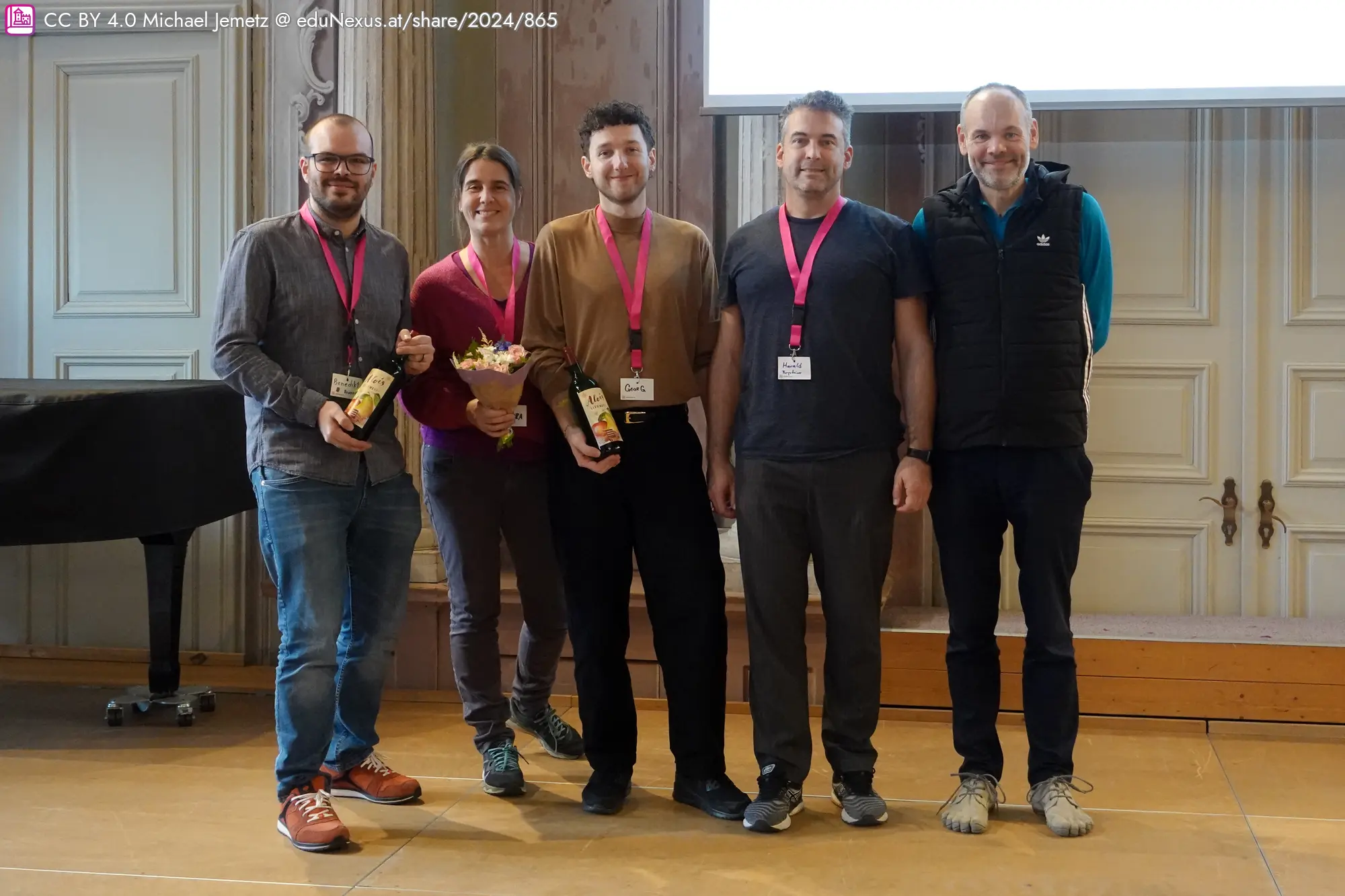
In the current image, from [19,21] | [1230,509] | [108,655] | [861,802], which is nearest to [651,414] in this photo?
[861,802]

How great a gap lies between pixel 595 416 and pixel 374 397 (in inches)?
19.6

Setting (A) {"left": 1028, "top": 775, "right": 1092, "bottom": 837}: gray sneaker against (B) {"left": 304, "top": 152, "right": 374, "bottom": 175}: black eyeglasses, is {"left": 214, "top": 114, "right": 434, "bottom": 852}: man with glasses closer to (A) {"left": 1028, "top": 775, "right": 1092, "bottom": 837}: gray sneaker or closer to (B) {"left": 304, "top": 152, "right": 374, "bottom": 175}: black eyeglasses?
(B) {"left": 304, "top": 152, "right": 374, "bottom": 175}: black eyeglasses

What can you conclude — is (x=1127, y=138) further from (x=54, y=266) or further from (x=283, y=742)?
(x=54, y=266)

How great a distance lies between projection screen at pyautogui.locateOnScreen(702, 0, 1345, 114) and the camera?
3943mm

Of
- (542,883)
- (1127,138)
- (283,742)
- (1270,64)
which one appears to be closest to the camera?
(542,883)

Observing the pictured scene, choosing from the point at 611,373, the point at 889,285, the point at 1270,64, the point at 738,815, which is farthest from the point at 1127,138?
the point at 738,815

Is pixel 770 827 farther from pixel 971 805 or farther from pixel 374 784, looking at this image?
pixel 374 784

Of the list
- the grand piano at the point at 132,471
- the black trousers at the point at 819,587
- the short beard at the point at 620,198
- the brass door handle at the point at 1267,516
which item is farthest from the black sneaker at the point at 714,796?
the brass door handle at the point at 1267,516

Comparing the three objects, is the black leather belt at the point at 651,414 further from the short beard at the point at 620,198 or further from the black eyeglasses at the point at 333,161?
the black eyeglasses at the point at 333,161

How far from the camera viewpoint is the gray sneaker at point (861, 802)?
9.55 feet

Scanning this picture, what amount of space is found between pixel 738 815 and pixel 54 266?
3.50 m

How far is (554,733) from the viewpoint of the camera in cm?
354

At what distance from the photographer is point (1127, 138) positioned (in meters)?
4.34

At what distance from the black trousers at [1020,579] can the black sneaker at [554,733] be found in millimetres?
1128
